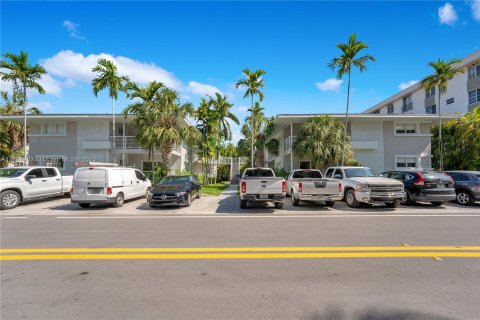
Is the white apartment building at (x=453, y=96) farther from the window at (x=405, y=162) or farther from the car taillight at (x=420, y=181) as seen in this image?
the car taillight at (x=420, y=181)

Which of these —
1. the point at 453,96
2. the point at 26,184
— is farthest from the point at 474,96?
the point at 26,184

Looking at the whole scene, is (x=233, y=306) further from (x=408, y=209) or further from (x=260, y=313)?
(x=408, y=209)

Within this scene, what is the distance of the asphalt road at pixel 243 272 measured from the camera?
3438 millimetres

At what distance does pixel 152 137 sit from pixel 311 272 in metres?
17.4

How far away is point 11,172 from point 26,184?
1097mm

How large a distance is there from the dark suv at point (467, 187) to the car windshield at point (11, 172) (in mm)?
20870

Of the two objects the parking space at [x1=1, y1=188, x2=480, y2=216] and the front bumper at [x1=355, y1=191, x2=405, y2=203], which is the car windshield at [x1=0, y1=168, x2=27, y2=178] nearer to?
the parking space at [x1=1, y1=188, x2=480, y2=216]

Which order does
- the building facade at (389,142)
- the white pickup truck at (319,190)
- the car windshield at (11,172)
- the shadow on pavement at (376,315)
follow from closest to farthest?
the shadow on pavement at (376,315), the white pickup truck at (319,190), the car windshield at (11,172), the building facade at (389,142)

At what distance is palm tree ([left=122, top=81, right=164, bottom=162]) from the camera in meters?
20.2

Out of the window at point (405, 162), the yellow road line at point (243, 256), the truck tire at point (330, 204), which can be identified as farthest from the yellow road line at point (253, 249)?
the window at point (405, 162)

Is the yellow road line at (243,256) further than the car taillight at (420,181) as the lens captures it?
No

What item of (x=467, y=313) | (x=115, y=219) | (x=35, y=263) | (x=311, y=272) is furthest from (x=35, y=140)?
(x=467, y=313)

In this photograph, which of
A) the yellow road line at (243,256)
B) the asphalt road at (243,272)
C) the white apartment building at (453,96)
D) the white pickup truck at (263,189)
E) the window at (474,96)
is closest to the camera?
the asphalt road at (243,272)

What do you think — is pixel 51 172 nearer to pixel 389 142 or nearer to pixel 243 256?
pixel 243 256
